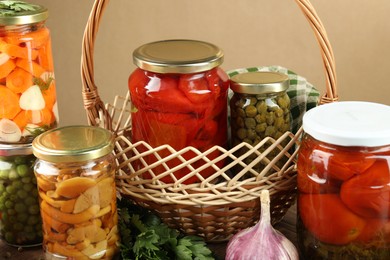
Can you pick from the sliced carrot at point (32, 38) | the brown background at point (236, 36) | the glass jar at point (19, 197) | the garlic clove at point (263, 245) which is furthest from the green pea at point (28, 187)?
the brown background at point (236, 36)

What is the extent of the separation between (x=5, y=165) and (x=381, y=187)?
0.56 metres

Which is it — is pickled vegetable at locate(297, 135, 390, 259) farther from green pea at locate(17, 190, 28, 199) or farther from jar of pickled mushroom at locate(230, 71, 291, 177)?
green pea at locate(17, 190, 28, 199)

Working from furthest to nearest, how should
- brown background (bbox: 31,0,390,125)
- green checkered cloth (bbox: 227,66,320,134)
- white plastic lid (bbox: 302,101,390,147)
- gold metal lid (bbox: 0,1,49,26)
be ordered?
Answer: brown background (bbox: 31,0,390,125) < green checkered cloth (bbox: 227,66,320,134) < gold metal lid (bbox: 0,1,49,26) < white plastic lid (bbox: 302,101,390,147)

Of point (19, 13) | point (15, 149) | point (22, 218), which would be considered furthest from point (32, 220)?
point (19, 13)

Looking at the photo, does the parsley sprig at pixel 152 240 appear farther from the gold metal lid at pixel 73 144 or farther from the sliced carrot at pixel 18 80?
the sliced carrot at pixel 18 80

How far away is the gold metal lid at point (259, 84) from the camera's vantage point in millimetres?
998

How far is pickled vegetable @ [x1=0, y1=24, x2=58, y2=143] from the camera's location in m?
0.97

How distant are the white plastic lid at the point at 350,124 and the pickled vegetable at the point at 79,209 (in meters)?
0.30

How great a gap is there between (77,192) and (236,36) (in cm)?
135

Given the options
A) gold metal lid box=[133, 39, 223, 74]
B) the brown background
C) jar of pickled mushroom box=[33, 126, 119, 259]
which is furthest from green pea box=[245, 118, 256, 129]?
the brown background

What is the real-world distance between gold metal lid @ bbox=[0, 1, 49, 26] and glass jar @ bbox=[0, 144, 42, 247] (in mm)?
189

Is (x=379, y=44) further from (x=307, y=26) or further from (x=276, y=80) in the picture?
(x=276, y=80)

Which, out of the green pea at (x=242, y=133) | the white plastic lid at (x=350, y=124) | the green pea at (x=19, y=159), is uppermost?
the white plastic lid at (x=350, y=124)

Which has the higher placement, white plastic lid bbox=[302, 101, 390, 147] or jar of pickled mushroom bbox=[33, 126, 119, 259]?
white plastic lid bbox=[302, 101, 390, 147]
